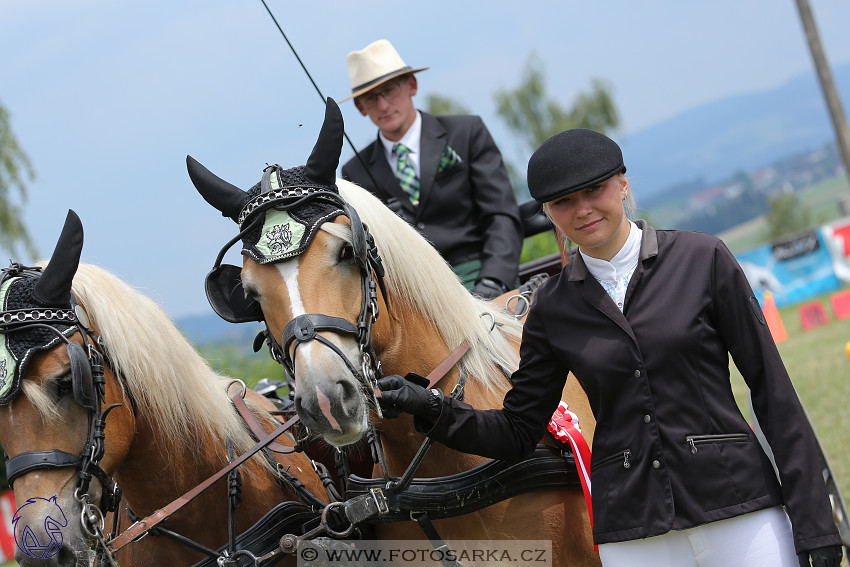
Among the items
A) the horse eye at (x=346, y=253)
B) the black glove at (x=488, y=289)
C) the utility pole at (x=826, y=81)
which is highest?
the horse eye at (x=346, y=253)

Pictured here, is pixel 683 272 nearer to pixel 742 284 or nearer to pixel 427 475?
pixel 742 284

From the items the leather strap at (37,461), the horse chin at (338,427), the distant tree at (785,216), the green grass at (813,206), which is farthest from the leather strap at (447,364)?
the green grass at (813,206)

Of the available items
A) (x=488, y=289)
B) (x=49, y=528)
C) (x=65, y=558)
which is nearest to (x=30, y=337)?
(x=49, y=528)

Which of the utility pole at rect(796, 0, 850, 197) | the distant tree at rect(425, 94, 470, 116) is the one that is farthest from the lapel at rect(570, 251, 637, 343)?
the distant tree at rect(425, 94, 470, 116)

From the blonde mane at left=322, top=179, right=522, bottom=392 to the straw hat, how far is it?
67.4 inches

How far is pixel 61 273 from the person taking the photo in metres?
3.06

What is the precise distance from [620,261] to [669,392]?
0.41m

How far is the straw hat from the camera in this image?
4660 millimetres

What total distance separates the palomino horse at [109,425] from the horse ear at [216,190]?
0.57 meters

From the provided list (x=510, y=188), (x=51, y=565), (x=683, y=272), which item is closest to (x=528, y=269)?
(x=510, y=188)

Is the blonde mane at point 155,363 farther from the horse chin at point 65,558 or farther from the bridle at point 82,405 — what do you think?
the horse chin at point 65,558

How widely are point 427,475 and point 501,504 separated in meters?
0.27

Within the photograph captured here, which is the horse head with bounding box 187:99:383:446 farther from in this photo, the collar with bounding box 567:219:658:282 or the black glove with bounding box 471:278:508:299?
the black glove with bounding box 471:278:508:299

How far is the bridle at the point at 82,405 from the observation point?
9.43ft
